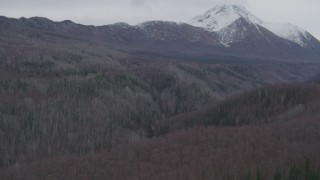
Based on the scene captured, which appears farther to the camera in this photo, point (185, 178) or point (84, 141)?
point (84, 141)

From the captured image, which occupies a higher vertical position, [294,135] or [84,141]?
[294,135]

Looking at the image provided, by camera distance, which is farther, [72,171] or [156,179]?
[72,171]

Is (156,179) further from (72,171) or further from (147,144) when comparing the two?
(147,144)

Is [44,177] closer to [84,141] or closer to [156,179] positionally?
[156,179]

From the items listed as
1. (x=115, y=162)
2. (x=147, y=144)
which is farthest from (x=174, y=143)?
(x=115, y=162)

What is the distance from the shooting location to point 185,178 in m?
125

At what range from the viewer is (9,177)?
477 ft

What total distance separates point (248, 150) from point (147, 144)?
3604 centimetres

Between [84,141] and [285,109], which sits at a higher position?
[285,109]

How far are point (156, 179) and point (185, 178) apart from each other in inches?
252

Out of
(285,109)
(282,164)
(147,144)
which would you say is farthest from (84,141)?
(282,164)

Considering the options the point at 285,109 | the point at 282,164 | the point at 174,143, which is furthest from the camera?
the point at 285,109

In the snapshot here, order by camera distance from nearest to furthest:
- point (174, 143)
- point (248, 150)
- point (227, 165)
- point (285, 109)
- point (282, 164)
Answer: point (282, 164), point (227, 165), point (248, 150), point (174, 143), point (285, 109)

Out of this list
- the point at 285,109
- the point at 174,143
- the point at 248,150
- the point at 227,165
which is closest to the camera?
the point at 227,165
